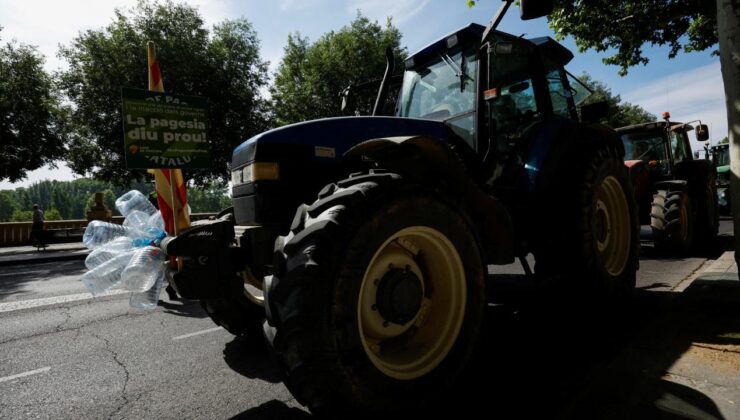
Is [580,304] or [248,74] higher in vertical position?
[248,74]

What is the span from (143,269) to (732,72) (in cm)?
437

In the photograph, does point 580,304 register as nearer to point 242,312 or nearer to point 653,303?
point 653,303

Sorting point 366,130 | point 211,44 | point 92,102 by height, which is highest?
point 211,44

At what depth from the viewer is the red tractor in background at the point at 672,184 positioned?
680 cm

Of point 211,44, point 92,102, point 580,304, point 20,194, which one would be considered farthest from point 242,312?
point 20,194

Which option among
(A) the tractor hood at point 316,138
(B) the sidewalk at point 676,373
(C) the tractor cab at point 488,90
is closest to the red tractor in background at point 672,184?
(C) the tractor cab at point 488,90

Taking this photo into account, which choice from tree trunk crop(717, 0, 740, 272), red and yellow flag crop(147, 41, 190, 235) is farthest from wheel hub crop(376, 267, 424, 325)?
tree trunk crop(717, 0, 740, 272)

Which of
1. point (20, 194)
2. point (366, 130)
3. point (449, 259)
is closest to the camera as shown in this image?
point (449, 259)

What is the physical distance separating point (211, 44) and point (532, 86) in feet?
63.3

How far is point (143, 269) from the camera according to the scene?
2787 mm

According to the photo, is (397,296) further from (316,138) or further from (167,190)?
(167,190)

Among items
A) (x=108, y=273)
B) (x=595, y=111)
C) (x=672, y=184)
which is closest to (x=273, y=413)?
(x=108, y=273)

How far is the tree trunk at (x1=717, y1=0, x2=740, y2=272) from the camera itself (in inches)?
109

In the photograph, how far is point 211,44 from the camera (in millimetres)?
19266
